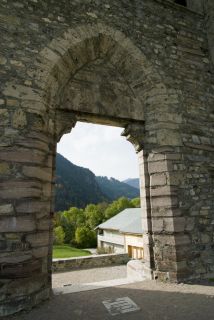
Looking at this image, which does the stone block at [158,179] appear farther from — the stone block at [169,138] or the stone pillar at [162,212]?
the stone block at [169,138]

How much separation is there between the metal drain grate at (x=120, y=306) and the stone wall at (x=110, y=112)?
41.3 inches

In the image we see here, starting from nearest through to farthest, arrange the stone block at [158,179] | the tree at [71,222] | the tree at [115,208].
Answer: the stone block at [158,179] < the tree at [71,222] < the tree at [115,208]

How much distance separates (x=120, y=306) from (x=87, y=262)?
885cm

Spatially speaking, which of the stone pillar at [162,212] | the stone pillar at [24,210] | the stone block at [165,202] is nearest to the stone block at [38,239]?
the stone pillar at [24,210]

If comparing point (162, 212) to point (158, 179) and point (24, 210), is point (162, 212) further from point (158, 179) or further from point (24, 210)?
point (24, 210)

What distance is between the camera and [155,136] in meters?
5.23

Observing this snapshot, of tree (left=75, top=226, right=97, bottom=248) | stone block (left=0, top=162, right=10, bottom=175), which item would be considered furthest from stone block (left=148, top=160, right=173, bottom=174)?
tree (left=75, top=226, right=97, bottom=248)

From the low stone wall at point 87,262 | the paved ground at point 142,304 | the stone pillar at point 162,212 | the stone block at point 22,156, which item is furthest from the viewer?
the low stone wall at point 87,262

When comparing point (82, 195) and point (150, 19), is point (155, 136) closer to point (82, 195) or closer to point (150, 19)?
point (150, 19)

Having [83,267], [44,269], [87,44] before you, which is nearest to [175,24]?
[87,44]

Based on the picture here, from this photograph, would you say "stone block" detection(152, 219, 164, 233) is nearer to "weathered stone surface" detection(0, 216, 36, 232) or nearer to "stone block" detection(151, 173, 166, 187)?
"stone block" detection(151, 173, 166, 187)

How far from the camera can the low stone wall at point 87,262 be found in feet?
36.4

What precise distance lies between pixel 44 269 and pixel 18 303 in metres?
0.64

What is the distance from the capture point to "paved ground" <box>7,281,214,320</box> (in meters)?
3.11
